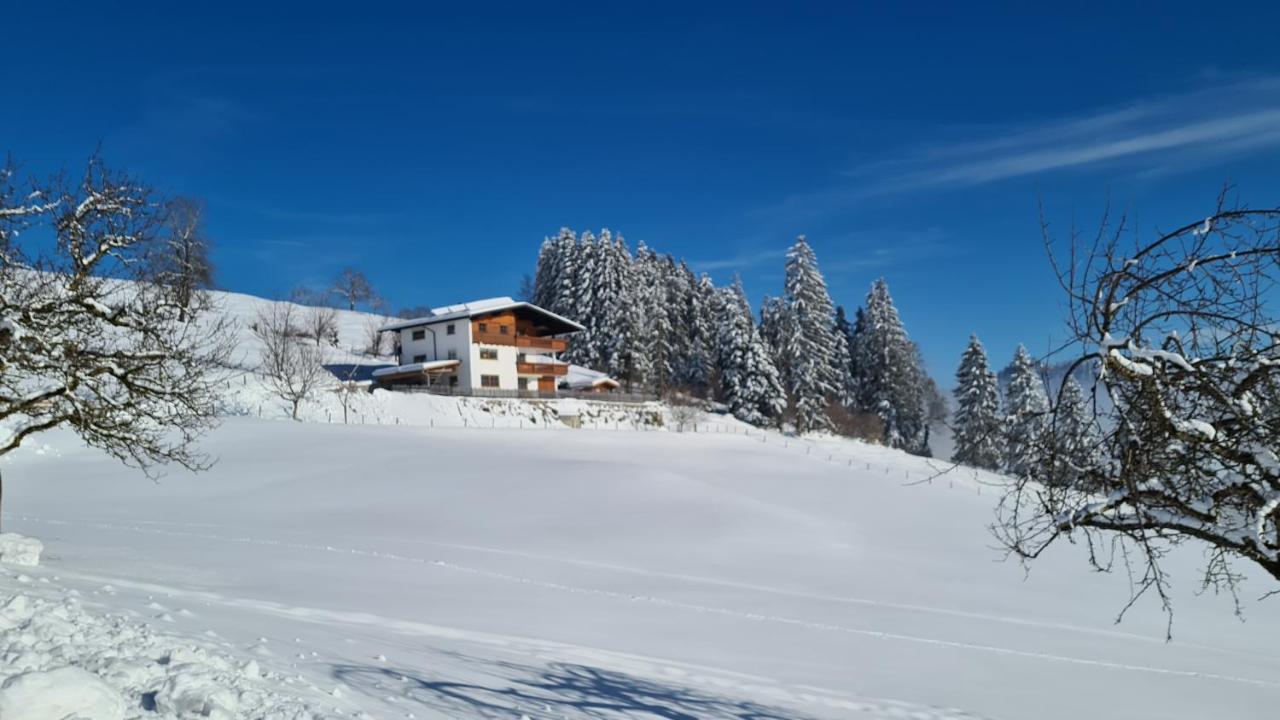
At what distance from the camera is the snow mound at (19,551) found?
10.7 metres

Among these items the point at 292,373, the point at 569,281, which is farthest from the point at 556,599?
the point at 569,281

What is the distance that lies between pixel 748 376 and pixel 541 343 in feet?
52.8

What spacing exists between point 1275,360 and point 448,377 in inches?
2121

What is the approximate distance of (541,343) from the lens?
191 feet

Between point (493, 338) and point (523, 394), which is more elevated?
point (493, 338)

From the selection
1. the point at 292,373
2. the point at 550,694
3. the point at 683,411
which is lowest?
the point at 550,694

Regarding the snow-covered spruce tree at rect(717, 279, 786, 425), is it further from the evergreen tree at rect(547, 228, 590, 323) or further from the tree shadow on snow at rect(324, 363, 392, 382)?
the tree shadow on snow at rect(324, 363, 392, 382)

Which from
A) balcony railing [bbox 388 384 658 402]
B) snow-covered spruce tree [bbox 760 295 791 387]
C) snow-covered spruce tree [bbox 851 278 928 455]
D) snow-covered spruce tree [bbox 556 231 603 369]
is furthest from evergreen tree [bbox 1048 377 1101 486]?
snow-covered spruce tree [bbox 556 231 603 369]

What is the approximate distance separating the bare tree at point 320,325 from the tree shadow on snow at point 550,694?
65.5 metres

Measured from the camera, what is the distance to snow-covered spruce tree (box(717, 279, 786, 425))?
5962 centimetres

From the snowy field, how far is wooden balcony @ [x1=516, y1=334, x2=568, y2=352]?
23.9m

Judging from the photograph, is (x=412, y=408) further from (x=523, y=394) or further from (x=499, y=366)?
(x=499, y=366)

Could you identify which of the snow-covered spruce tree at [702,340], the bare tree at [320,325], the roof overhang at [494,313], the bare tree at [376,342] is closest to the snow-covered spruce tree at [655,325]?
the snow-covered spruce tree at [702,340]

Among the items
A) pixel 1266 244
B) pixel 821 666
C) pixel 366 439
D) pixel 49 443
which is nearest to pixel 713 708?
pixel 821 666
